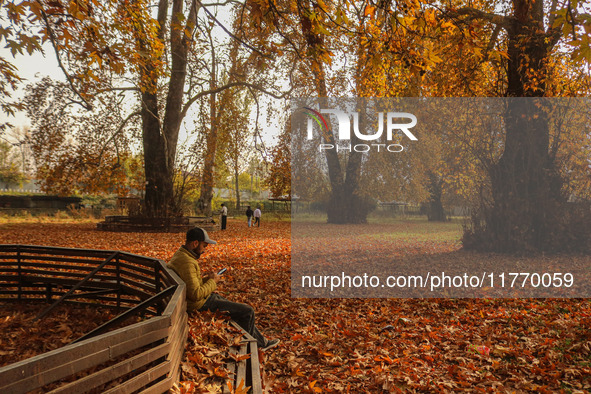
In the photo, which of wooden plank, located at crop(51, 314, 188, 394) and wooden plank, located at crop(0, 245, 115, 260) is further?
wooden plank, located at crop(0, 245, 115, 260)

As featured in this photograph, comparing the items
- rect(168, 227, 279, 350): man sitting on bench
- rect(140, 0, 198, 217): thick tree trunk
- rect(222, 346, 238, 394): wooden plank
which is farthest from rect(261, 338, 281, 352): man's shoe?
rect(140, 0, 198, 217): thick tree trunk

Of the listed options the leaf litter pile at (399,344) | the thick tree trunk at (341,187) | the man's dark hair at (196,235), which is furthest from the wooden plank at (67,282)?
the thick tree trunk at (341,187)

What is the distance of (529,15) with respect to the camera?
1163 cm

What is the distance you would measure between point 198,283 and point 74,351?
8.64ft

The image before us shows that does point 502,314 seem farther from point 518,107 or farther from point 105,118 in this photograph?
point 105,118

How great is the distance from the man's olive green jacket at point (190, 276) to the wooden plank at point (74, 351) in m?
1.73

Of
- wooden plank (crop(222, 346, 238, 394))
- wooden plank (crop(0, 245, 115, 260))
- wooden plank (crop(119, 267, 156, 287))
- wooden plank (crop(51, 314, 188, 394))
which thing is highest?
wooden plank (crop(0, 245, 115, 260))

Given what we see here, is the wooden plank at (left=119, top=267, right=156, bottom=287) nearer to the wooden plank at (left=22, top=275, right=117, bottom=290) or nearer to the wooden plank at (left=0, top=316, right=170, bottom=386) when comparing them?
the wooden plank at (left=22, top=275, right=117, bottom=290)

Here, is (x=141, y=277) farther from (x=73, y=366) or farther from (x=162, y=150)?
(x=162, y=150)

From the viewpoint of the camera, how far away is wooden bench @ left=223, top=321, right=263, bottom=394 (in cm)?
343

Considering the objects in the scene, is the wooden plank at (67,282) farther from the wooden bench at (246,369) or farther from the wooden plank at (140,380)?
the wooden plank at (140,380)

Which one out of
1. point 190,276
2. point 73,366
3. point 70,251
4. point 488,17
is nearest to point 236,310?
point 190,276

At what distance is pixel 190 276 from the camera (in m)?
4.69

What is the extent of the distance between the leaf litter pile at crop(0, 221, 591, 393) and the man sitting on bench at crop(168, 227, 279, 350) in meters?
0.17
